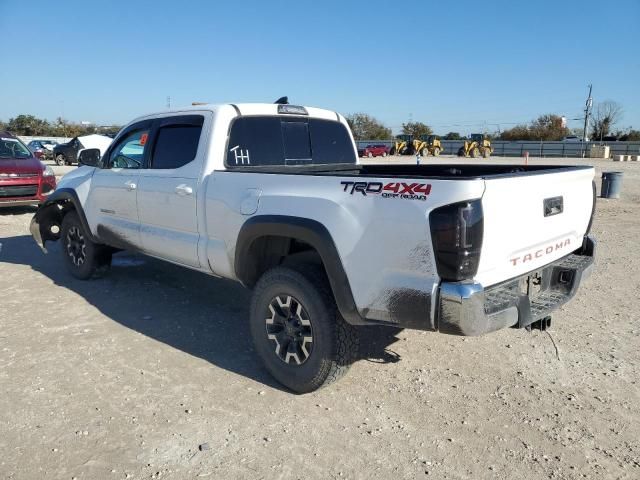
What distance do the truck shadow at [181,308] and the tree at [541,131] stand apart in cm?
7695

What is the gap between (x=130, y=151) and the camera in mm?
5184

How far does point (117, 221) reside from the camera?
5219 millimetres

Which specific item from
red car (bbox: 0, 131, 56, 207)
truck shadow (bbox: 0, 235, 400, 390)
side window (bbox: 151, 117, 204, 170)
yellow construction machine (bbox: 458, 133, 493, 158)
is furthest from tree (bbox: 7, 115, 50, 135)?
side window (bbox: 151, 117, 204, 170)

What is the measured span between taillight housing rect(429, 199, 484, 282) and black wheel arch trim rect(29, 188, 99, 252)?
174 inches

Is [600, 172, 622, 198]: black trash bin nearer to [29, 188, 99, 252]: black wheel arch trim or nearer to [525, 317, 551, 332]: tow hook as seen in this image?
[525, 317, 551, 332]: tow hook

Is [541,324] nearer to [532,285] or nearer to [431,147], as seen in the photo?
[532,285]

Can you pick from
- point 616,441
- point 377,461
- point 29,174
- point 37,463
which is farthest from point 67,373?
point 29,174

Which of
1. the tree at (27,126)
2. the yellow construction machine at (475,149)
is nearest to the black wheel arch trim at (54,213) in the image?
the yellow construction machine at (475,149)

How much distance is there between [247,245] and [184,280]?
2775 mm

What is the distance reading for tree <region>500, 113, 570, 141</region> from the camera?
7400 centimetres

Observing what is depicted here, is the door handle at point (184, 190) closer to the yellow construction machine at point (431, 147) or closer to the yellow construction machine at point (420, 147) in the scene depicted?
the yellow construction machine at point (420, 147)

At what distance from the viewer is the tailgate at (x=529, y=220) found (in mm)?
2654

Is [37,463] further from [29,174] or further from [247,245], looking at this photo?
[29,174]

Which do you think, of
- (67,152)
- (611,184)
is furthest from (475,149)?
(67,152)
